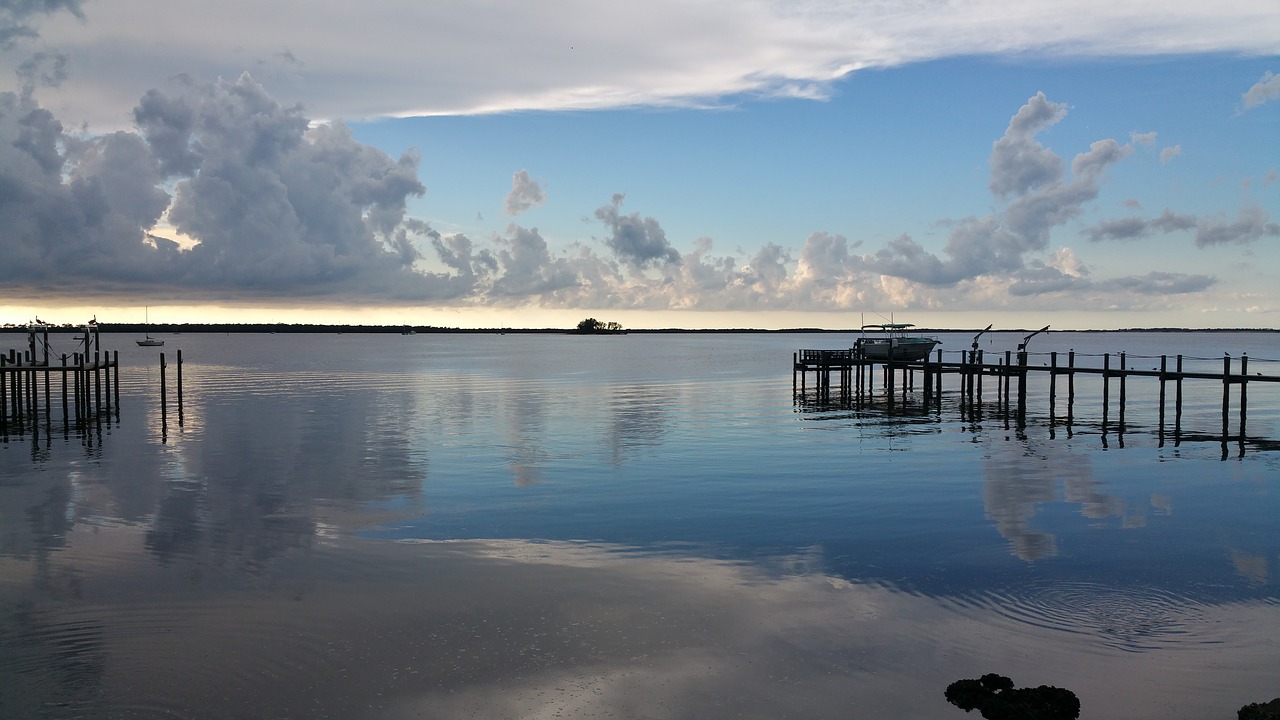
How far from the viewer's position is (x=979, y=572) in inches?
635

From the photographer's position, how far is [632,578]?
51.6 ft

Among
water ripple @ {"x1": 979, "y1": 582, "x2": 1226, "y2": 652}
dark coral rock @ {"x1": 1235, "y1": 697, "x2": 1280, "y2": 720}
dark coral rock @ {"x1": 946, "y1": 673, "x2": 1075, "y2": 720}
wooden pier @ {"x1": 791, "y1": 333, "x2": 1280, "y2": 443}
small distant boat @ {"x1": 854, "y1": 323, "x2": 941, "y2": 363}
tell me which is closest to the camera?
dark coral rock @ {"x1": 1235, "y1": 697, "x2": 1280, "y2": 720}

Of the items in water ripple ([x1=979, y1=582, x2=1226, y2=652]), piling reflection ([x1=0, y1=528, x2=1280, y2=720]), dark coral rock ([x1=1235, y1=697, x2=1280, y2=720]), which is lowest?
piling reflection ([x1=0, y1=528, x2=1280, y2=720])

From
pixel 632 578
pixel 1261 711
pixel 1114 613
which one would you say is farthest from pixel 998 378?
pixel 1261 711

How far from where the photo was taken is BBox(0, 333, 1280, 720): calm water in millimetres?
11211

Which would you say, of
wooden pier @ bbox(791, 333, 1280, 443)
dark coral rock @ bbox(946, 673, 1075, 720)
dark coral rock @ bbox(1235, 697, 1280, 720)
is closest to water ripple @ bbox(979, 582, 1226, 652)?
dark coral rock @ bbox(1235, 697, 1280, 720)

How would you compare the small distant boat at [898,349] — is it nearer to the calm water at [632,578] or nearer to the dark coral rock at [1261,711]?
the calm water at [632,578]

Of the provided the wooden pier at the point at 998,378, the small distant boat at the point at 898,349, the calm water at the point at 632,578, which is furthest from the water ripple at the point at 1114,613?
the small distant boat at the point at 898,349

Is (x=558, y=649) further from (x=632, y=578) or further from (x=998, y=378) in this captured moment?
(x=998, y=378)

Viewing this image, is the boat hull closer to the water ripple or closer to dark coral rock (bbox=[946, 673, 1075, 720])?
the water ripple

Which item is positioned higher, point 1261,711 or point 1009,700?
point 1261,711

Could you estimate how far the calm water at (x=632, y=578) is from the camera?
11211 mm

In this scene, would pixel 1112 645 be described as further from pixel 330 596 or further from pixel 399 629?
pixel 330 596

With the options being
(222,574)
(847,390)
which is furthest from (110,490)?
(847,390)
